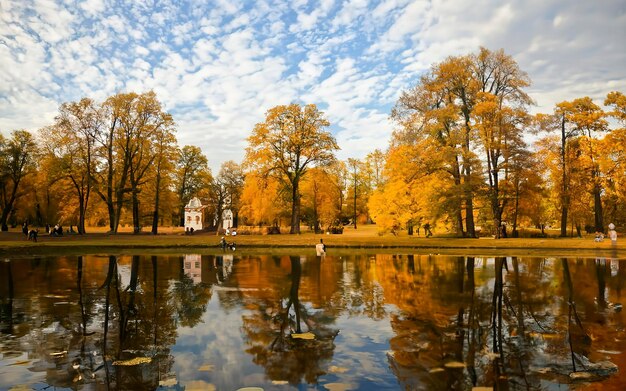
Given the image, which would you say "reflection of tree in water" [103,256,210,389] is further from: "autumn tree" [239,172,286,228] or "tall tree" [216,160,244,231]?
"tall tree" [216,160,244,231]

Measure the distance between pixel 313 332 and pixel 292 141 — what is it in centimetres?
4223

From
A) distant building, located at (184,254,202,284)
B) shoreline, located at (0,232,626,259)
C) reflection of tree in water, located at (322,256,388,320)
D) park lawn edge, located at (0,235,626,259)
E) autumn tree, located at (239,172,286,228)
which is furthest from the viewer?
autumn tree, located at (239,172,286,228)

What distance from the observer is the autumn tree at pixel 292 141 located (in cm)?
5175

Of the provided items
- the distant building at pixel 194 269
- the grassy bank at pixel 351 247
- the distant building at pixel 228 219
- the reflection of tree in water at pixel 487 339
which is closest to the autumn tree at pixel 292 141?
the grassy bank at pixel 351 247

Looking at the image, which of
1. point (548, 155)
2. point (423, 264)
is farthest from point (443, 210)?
point (548, 155)

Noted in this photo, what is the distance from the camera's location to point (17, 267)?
2583cm

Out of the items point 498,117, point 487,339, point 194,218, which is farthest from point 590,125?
point 194,218

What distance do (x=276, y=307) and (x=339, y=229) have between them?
60.7 metres

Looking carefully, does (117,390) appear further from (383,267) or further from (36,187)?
(36,187)

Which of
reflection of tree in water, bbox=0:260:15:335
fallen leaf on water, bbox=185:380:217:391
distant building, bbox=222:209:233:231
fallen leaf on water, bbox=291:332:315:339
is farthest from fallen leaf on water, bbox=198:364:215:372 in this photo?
distant building, bbox=222:209:233:231

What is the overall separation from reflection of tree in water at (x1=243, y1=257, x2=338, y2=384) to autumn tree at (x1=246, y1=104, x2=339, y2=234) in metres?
38.0

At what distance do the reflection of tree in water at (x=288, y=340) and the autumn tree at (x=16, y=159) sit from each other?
64.0m

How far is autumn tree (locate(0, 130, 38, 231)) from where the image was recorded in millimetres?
62719

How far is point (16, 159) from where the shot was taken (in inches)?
2485
